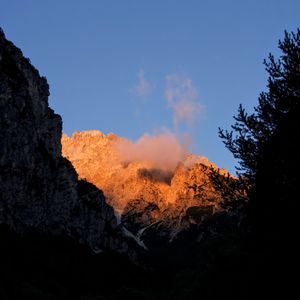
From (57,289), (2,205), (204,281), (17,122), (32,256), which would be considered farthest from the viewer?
(17,122)

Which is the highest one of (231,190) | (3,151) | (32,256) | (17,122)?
(17,122)

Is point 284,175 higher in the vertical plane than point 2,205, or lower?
lower

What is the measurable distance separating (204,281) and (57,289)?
93708 millimetres

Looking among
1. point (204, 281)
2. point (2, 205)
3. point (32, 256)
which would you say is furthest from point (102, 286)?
point (204, 281)

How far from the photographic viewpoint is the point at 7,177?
190625 mm

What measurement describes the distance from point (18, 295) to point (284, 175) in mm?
62978

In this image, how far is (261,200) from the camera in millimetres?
27391

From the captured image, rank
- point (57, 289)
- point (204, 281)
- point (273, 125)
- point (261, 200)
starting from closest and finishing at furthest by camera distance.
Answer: point (261, 200) < point (273, 125) < point (204, 281) < point (57, 289)

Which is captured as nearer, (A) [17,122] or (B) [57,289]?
(B) [57,289]

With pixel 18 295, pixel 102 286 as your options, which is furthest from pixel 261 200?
pixel 102 286

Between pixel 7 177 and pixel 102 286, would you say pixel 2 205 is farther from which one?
pixel 102 286

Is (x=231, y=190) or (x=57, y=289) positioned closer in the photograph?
(x=231, y=190)

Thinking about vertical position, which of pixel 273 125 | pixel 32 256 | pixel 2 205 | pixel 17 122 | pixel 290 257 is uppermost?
pixel 17 122

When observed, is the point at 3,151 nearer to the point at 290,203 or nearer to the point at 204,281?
the point at 204,281
